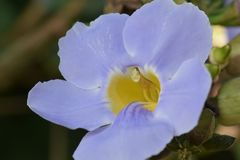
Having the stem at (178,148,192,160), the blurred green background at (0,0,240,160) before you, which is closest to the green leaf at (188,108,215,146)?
the stem at (178,148,192,160)

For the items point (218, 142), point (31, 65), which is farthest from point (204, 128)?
point (31, 65)

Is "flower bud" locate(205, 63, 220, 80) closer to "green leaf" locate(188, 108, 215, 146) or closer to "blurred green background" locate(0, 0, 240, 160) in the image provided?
"green leaf" locate(188, 108, 215, 146)

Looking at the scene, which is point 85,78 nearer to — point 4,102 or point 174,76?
point 174,76

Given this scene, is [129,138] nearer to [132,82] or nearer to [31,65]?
[132,82]

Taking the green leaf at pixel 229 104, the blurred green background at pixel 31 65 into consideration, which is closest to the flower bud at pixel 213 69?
the green leaf at pixel 229 104

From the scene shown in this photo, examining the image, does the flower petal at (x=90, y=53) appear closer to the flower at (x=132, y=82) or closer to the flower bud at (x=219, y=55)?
the flower at (x=132, y=82)
